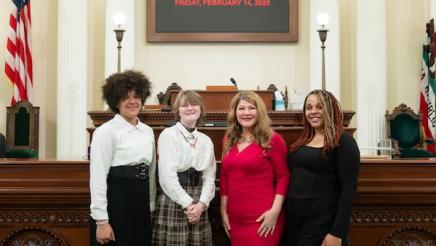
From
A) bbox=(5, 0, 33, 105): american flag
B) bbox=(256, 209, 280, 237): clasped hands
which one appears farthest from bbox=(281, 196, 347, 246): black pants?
bbox=(5, 0, 33, 105): american flag

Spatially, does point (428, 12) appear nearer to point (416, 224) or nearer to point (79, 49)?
point (79, 49)

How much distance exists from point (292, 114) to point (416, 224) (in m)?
2.83

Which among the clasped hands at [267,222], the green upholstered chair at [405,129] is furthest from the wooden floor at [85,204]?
the green upholstered chair at [405,129]

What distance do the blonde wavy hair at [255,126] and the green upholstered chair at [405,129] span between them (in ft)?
18.2

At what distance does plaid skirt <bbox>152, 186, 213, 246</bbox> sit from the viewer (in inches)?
116

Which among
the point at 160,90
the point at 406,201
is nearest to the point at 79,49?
the point at 160,90

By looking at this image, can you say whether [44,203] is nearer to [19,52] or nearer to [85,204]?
[85,204]

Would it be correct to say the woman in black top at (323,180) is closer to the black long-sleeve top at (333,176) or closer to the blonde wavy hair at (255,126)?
the black long-sleeve top at (333,176)

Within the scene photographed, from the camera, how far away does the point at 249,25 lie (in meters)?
9.07

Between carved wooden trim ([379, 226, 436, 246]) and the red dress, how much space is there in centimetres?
86

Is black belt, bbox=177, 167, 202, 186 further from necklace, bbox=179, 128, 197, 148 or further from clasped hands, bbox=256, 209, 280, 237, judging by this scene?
clasped hands, bbox=256, 209, 280, 237

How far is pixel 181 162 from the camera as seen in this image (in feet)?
9.87

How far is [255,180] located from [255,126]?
1.04 feet

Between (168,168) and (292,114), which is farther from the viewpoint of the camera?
(292,114)
